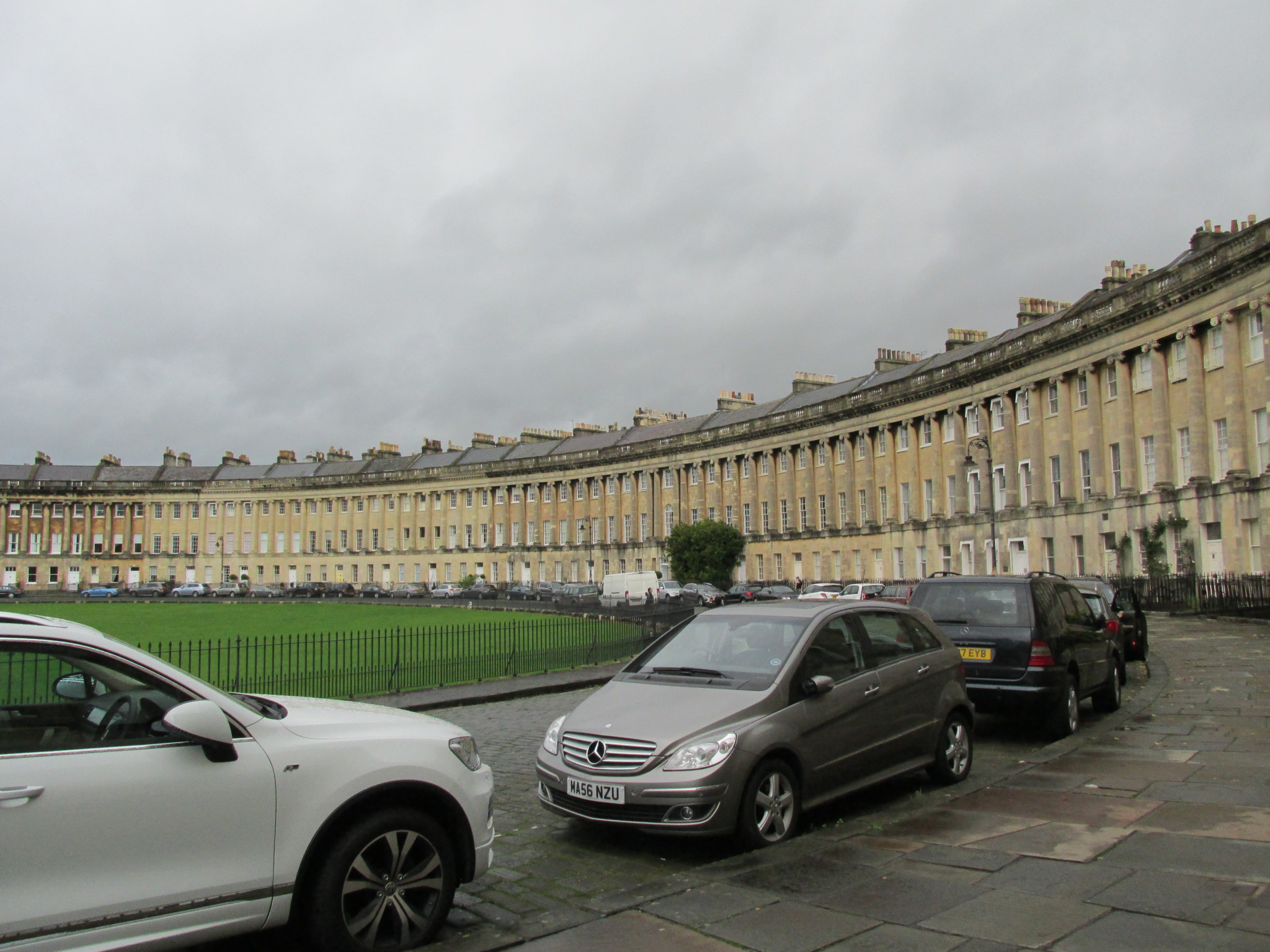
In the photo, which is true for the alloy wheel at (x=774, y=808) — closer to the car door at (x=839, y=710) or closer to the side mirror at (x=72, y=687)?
the car door at (x=839, y=710)

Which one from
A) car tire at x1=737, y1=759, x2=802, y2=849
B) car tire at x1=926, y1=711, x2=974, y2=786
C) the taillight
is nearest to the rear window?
the taillight

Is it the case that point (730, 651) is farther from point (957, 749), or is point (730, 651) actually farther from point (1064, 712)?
point (1064, 712)

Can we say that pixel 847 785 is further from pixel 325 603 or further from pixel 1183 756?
pixel 325 603

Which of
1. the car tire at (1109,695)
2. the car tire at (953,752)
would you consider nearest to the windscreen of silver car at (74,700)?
the car tire at (953,752)

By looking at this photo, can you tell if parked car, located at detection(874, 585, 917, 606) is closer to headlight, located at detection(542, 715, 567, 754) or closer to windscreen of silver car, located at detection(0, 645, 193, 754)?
headlight, located at detection(542, 715, 567, 754)

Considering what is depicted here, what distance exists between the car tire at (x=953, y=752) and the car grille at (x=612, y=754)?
10.6 feet

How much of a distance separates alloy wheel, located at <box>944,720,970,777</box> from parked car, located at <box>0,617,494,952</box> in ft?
16.7

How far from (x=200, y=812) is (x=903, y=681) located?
5795 millimetres

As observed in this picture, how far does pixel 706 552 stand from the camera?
6862 centimetres

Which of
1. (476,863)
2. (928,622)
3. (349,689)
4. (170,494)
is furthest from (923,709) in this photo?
(170,494)

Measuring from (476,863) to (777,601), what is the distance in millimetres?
4673

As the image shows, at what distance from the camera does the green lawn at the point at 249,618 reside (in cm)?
3453

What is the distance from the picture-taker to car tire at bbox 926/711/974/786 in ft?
28.3

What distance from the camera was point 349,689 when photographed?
17.6 m
